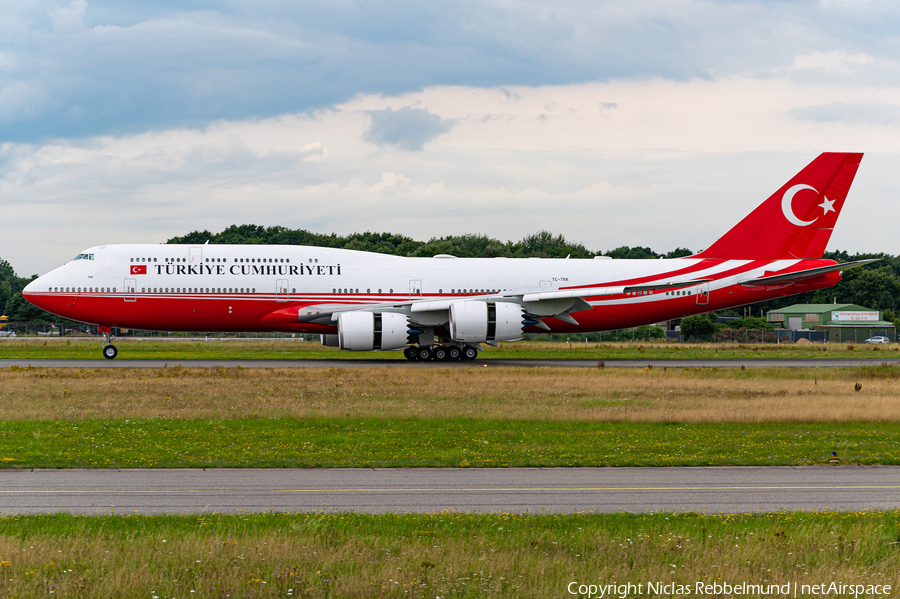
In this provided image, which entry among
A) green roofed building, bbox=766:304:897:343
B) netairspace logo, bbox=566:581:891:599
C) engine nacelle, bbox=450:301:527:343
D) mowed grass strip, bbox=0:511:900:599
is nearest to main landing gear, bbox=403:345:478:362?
engine nacelle, bbox=450:301:527:343

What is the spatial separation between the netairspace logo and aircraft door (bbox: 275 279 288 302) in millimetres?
30353

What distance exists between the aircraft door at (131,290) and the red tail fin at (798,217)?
92.2 ft

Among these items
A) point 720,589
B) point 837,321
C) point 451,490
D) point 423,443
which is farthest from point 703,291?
point 837,321

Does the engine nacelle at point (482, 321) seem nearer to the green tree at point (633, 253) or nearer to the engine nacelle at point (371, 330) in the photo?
the engine nacelle at point (371, 330)

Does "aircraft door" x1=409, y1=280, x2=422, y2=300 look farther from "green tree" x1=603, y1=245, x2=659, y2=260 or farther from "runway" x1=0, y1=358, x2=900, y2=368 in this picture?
"green tree" x1=603, y1=245, x2=659, y2=260

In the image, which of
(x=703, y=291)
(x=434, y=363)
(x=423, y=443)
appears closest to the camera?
(x=423, y=443)

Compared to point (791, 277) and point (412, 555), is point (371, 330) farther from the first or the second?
point (412, 555)

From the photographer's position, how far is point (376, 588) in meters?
6.84

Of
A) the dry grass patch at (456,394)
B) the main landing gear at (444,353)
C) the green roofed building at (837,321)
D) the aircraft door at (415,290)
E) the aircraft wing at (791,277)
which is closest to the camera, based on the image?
the dry grass patch at (456,394)

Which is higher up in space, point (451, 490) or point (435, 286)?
point (435, 286)

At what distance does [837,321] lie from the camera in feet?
345

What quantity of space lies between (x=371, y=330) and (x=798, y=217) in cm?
2295

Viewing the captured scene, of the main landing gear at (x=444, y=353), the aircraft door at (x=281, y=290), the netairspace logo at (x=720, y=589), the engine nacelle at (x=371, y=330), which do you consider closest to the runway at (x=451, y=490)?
the netairspace logo at (x=720, y=589)

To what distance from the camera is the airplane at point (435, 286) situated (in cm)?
3562
